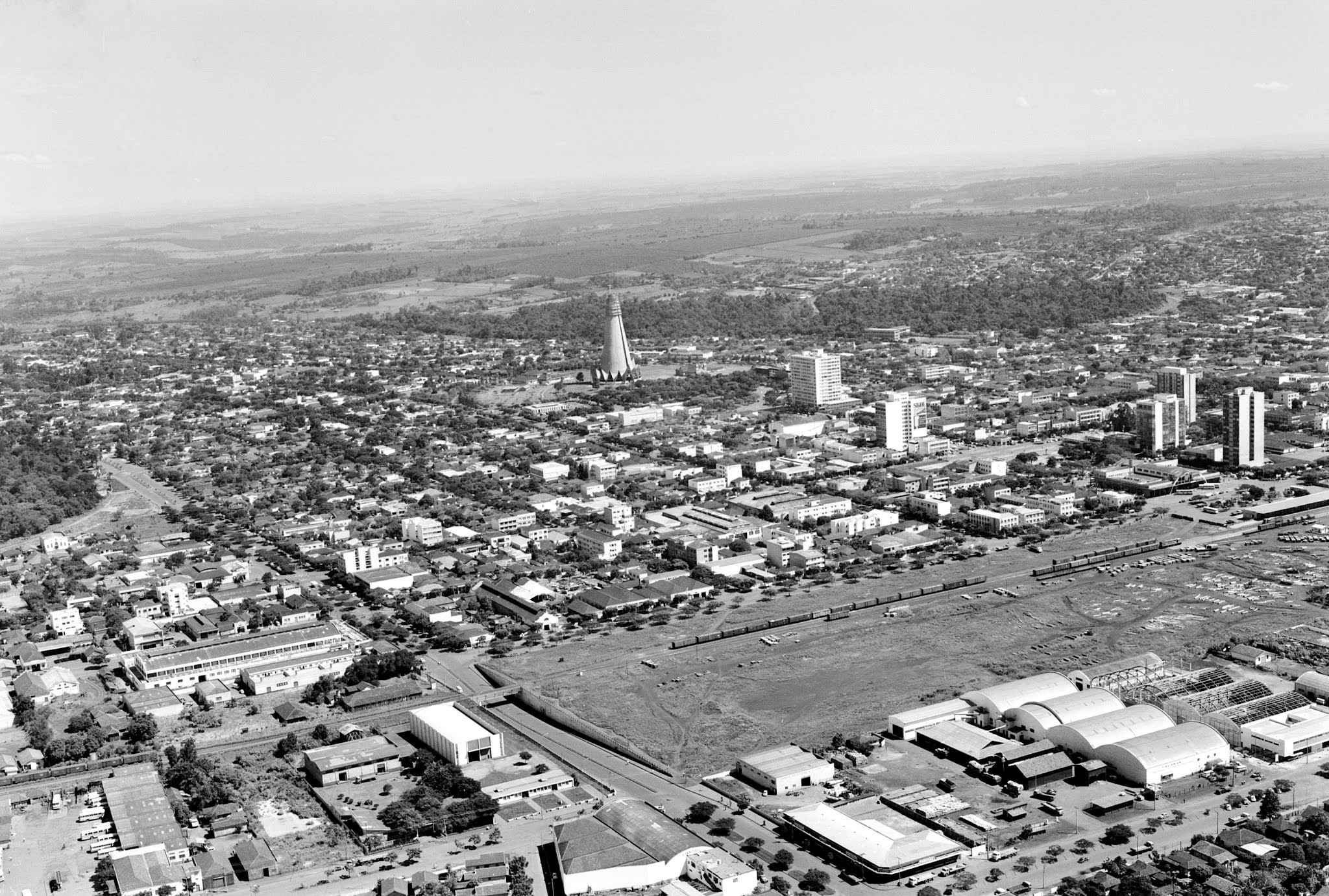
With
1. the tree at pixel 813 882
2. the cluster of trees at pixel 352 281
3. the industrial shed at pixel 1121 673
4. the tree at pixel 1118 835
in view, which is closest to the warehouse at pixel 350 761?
the tree at pixel 813 882

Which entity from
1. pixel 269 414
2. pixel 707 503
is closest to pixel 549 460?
pixel 707 503

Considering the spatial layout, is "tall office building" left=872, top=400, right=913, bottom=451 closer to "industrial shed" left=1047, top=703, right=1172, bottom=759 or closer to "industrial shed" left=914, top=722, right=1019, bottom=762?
"industrial shed" left=914, top=722, right=1019, bottom=762

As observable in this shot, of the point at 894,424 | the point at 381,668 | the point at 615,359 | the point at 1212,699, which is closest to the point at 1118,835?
the point at 1212,699

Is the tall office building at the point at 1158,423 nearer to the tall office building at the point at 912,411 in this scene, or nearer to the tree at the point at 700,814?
the tall office building at the point at 912,411

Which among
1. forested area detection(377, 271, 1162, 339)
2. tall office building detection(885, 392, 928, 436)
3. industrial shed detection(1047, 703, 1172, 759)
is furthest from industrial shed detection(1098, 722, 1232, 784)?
forested area detection(377, 271, 1162, 339)

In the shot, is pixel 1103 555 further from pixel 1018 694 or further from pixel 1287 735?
pixel 1287 735
